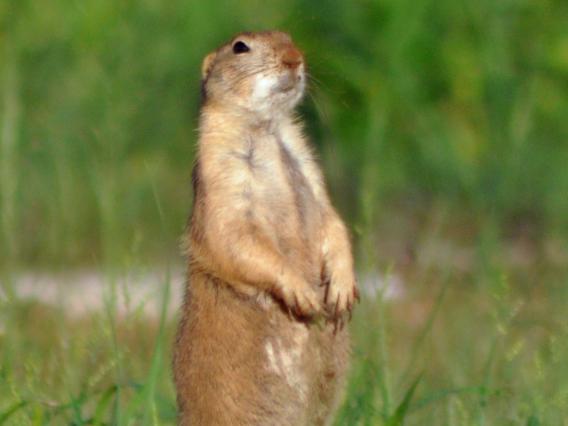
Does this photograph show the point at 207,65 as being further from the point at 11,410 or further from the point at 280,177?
the point at 11,410

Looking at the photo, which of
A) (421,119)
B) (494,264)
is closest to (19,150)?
(421,119)

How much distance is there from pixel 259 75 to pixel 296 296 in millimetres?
734

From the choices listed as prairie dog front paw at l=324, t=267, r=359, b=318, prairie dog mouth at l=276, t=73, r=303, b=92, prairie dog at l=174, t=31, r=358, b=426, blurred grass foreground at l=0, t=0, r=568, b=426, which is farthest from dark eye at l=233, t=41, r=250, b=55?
blurred grass foreground at l=0, t=0, r=568, b=426

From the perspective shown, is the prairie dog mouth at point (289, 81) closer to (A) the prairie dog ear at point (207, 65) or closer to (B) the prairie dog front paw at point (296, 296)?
(A) the prairie dog ear at point (207, 65)

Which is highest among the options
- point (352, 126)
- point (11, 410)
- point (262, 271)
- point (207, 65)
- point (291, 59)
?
point (291, 59)

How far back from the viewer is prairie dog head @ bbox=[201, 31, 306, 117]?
5.25 meters

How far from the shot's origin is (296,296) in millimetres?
4965

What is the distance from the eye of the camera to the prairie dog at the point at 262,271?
16.2ft

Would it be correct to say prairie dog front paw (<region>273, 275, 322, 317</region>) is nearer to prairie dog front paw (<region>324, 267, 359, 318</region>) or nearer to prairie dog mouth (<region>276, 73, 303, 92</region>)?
prairie dog front paw (<region>324, 267, 359, 318</region>)

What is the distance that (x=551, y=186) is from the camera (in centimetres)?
930

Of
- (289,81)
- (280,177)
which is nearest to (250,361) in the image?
(280,177)

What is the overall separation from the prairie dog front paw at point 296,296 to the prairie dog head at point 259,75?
1.81ft

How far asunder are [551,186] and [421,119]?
2.60 feet

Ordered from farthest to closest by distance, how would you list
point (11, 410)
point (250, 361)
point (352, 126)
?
point (352, 126) → point (250, 361) → point (11, 410)
